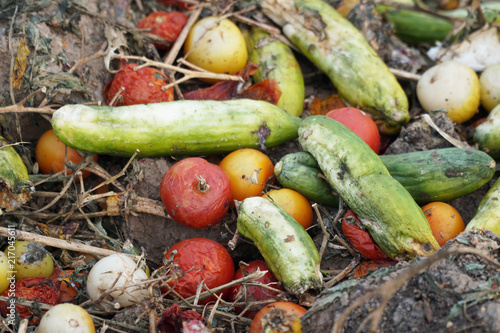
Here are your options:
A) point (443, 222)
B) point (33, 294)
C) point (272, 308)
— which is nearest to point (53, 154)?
point (33, 294)

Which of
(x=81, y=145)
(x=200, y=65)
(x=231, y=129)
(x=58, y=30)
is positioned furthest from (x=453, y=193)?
→ (x=58, y=30)

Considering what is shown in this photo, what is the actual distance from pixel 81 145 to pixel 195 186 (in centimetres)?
82

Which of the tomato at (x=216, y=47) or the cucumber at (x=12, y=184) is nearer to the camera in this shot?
the cucumber at (x=12, y=184)

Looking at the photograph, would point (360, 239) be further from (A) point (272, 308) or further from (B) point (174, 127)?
(B) point (174, 127)

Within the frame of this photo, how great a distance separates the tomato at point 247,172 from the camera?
304 centimetres

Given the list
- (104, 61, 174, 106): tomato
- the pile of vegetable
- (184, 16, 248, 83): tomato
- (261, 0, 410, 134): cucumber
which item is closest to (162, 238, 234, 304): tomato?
the pile of vegetable

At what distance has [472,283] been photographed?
6.66 ft

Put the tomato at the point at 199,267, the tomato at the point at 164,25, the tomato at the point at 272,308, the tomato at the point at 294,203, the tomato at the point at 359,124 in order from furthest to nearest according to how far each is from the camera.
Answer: the tomato at the point at 164,25, the tomato at the point at 359,124, the tomato at the point at 294,203, the tomato at the point at 199,267, the tomato at the point at 272,308

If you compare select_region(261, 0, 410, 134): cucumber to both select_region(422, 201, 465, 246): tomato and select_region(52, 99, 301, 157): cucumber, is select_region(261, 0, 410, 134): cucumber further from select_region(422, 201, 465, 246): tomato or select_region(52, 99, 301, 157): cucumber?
select_region(422, 201, 465, 246): tomato

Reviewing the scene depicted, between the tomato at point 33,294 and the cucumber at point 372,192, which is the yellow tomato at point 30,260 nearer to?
the tomato at point 33,294

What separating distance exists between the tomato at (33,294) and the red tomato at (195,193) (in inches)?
31.0

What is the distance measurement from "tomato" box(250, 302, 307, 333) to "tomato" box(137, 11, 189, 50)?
8.22 ft

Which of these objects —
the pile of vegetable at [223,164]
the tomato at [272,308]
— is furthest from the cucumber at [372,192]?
the tomato at [272,308]

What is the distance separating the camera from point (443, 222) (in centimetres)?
280
